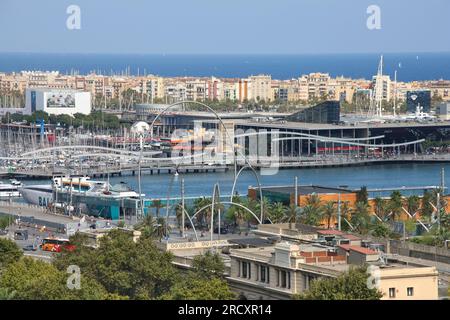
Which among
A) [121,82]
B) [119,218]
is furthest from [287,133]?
[121,82]

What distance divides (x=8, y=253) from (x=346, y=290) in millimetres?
5669

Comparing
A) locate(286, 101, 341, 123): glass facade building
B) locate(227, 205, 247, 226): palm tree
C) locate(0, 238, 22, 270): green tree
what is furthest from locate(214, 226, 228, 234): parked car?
locate(286, 101, 341, 123): glass facade building

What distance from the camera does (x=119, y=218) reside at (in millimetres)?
29281

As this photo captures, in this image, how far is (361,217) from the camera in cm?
2420

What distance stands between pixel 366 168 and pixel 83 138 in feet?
39.6

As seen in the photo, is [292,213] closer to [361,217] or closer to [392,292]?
[361,217]

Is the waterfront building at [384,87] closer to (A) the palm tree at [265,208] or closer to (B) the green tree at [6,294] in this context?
(A) the palm tree at [265,208]

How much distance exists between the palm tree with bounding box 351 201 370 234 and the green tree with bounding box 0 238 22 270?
5353mm

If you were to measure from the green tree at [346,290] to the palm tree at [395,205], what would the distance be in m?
12.5

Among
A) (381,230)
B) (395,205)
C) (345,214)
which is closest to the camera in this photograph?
(381,230)

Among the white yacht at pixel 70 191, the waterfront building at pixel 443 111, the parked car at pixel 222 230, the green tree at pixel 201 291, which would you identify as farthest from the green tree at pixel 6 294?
the waterfront building at pixel 443 111

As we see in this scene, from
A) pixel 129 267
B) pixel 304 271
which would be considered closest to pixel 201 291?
pixel 304 271

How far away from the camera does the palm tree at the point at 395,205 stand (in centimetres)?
2614

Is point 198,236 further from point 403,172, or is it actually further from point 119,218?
point 403,172
